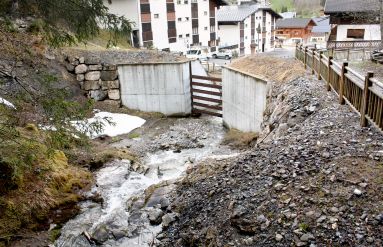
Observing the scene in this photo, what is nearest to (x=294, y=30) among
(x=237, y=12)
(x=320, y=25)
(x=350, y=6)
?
(x=320, y=25)

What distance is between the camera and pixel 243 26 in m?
46.2

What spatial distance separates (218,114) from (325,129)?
1126cm

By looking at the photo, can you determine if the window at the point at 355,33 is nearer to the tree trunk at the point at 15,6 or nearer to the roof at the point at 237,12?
the roof at the point at 237,12

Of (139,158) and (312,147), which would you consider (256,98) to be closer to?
(139,158)

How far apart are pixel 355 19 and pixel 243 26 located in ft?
67.3

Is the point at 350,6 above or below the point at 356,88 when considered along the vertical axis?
above

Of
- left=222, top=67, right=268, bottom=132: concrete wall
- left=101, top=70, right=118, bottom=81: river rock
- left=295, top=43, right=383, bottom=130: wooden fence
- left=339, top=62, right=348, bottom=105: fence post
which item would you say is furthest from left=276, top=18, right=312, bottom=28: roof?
left=339, top=62, right=348, bottom=105: fence post

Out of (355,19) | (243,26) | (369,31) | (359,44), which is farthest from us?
(243,26)

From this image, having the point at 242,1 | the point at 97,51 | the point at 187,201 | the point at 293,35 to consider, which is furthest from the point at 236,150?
the point at 293,35

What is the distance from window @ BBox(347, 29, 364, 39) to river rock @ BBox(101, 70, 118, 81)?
20103 millimetres

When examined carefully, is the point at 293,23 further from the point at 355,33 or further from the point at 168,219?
the point at 168,219

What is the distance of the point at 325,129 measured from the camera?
720cm

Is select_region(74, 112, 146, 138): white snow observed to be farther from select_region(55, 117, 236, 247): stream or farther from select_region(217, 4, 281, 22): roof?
select_region(217, 4, 281, 22): roof

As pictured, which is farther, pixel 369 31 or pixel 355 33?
pixel 355 33
